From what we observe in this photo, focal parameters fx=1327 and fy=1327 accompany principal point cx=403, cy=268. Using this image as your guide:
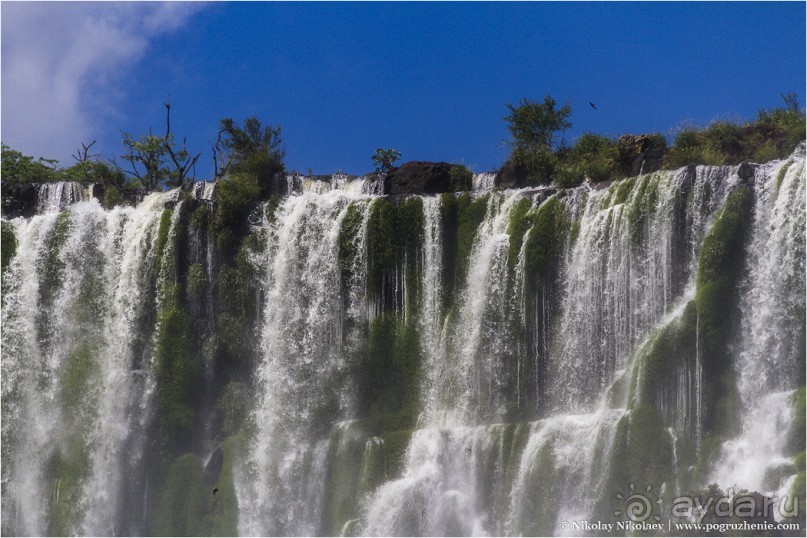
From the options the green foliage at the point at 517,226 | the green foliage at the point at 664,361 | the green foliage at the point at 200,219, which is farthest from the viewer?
the green foliage at the point at 200,219

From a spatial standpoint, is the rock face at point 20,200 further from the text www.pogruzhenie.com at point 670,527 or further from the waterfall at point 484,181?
the text www.pogruzhenie.com at point 670,527

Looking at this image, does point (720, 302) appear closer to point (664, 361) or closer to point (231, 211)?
point (664, 361)

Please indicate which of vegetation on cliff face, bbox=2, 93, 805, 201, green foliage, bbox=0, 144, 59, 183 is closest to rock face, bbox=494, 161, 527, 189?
vegetation on cliff face, bbox=2, 93, 805, 201

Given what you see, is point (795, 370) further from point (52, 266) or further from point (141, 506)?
point (52, 266)

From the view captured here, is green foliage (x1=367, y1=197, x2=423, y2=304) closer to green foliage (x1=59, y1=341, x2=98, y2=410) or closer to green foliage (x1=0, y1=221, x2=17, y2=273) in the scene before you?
green foliage (x1=59, y1=341, x2=98, y2=410)

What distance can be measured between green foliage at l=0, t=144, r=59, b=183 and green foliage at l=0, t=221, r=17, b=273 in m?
9.22

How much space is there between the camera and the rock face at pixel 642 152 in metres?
43.7

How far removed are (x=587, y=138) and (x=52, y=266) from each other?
61.3 ft

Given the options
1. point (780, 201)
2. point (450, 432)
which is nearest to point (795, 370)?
point (780, 201)

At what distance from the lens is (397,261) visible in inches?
1673

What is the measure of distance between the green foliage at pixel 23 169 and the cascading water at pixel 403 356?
10561 mm

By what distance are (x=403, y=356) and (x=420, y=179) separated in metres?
7.66

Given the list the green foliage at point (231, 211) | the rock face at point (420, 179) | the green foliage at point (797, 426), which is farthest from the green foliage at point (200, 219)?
the green foliage at point (797, 426)

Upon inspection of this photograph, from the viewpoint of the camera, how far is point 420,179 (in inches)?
1825
